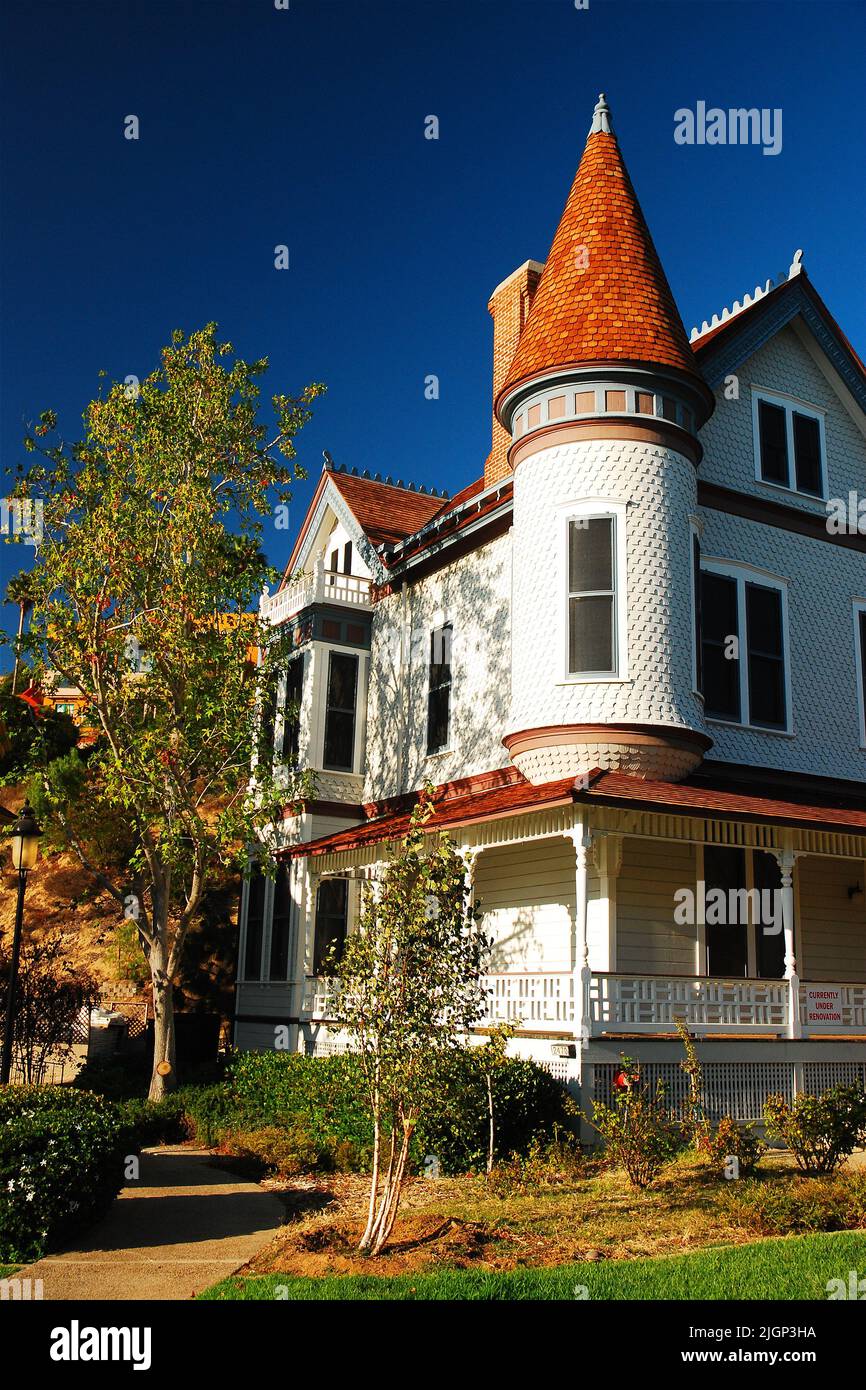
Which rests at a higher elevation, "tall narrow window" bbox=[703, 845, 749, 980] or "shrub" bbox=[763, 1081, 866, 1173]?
"tall narrow window" bbox=[703, 845, 749, 980]

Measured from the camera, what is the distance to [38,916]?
38.9 metres

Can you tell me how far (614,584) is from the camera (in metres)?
16.1

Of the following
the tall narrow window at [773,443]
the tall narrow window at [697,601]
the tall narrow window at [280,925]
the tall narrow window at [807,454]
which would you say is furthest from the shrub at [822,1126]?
the tall narrow window at [280,925]

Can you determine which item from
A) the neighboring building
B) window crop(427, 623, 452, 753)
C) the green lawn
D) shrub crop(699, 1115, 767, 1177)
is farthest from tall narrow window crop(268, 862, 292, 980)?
the green lawn

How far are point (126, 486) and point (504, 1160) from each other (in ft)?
38.4

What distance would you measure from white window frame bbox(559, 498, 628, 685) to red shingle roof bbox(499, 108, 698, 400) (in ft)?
6.87

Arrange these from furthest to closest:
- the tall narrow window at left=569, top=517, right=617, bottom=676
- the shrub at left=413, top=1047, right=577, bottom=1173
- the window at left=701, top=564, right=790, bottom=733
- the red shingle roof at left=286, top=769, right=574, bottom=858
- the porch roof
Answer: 1. the window at left=701, top=564, right=790, bottom=733
2. the tall narrow window at left=569, top=517, right=617, bottom=676
3. the red shingle roof at left=286, top=769, right=574, bottom=858
4. the porch roof
5. the shrub at left=413, top=1047, right=577, bottom=1173

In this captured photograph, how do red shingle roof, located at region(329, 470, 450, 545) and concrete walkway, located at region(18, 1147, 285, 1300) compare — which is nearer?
concrete walkway, located at region(18, 1147, 285, 1300)

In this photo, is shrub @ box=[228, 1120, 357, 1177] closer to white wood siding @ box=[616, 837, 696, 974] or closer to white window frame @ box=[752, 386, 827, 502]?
white wood siding @ box=[616, 837, 696, 974]

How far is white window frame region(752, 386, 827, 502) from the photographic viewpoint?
1939 centimetres

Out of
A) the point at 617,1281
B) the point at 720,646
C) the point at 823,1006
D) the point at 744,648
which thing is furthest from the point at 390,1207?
the point at 744,648

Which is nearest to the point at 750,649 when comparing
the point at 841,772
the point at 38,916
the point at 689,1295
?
the point at 841,772

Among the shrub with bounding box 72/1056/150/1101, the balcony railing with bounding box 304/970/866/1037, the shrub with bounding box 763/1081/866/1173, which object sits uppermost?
the balcony railing with bounding box 304/970/866/1037
